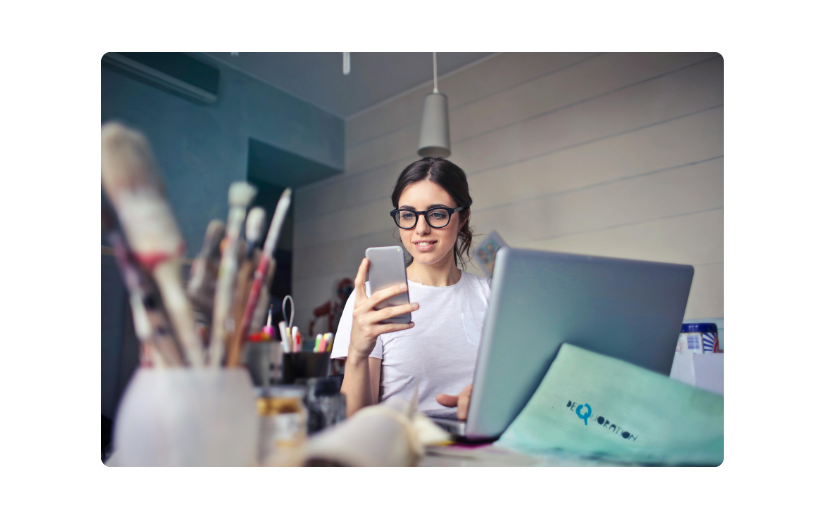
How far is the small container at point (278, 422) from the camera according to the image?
426 millimetres

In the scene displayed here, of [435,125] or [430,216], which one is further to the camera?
[435,125]

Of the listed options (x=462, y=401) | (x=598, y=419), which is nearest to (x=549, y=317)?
(x=598, y=419)

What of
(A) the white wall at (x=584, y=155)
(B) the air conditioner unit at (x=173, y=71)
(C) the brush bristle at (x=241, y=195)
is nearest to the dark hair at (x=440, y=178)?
(C) the brush bristle at (x=241, y=195)

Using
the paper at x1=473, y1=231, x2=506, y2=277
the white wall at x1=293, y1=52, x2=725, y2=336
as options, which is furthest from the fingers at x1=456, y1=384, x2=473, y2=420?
the paper at x1=473, y1=231, x2=506, y2=277

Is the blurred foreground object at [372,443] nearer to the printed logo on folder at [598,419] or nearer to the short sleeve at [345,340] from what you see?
the printed logo on folder at [598,419]

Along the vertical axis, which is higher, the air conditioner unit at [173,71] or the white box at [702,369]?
the air conditioner unit at [173,71]

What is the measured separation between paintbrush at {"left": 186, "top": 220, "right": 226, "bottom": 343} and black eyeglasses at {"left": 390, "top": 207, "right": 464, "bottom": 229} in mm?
926

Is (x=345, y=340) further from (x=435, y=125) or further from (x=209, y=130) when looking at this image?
(x=209, y=130)

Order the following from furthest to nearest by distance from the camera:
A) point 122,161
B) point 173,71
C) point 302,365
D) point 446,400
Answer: point 173,71 < point 446,400 < point 302,365 < point 122,161

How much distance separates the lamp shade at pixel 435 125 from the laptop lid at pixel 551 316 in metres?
1.81

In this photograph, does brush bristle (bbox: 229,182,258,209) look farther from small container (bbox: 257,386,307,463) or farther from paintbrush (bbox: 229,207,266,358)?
small container (bbox: 257,386,307,463)

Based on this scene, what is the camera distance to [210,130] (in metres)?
2.85

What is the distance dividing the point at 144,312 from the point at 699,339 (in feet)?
4.81

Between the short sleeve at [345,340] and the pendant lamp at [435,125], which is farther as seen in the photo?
the pendant lamp at [435,125]
